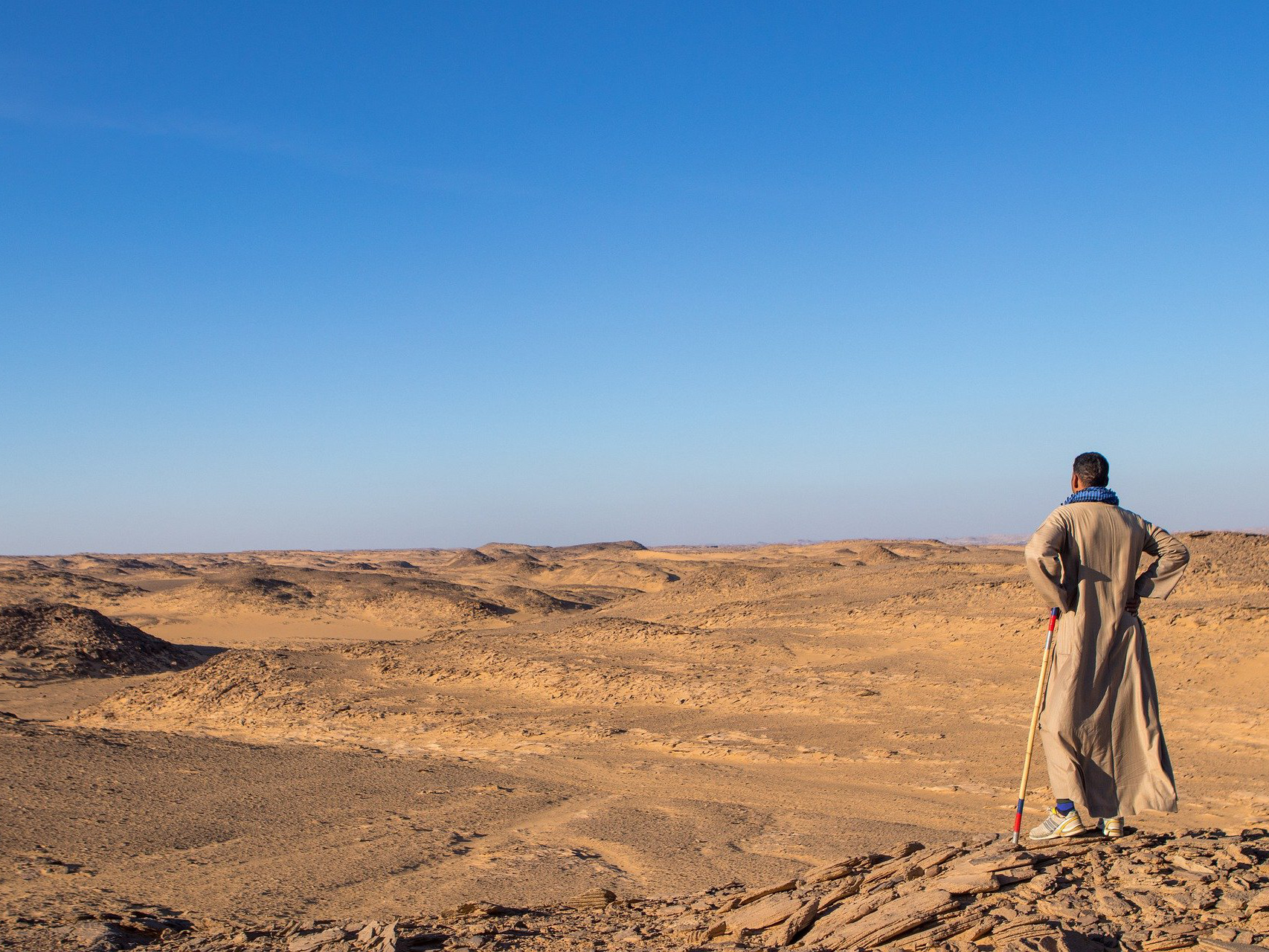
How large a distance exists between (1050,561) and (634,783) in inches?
223

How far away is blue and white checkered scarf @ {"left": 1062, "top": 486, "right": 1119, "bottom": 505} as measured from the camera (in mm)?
5664

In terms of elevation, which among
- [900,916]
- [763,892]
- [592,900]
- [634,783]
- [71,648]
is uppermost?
[900,916]

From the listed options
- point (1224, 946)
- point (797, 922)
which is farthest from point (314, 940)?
point (1224, 946)

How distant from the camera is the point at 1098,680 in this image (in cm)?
543

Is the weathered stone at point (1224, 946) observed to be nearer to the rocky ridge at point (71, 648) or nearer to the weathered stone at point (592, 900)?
the weathered stone at point (592, 900)

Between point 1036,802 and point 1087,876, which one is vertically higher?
point 1087,876

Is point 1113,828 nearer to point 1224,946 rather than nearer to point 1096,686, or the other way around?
point 1096,686

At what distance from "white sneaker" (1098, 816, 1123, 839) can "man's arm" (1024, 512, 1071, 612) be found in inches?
45.7

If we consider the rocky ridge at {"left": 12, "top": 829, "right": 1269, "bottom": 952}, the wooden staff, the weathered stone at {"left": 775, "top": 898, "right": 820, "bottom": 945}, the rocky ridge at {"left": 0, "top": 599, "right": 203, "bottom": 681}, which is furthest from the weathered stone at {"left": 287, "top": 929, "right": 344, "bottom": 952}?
the rocky ridge at {"left": 0, "top": 599, "right": 203, "bottom": 681}

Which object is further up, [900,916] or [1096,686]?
[1096,686]

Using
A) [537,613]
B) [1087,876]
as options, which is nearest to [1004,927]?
[1087,876]

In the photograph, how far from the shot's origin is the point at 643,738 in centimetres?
1181

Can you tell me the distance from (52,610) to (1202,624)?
21996 mm

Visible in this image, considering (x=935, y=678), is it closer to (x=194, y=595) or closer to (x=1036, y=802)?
(x=1036, y=802)
